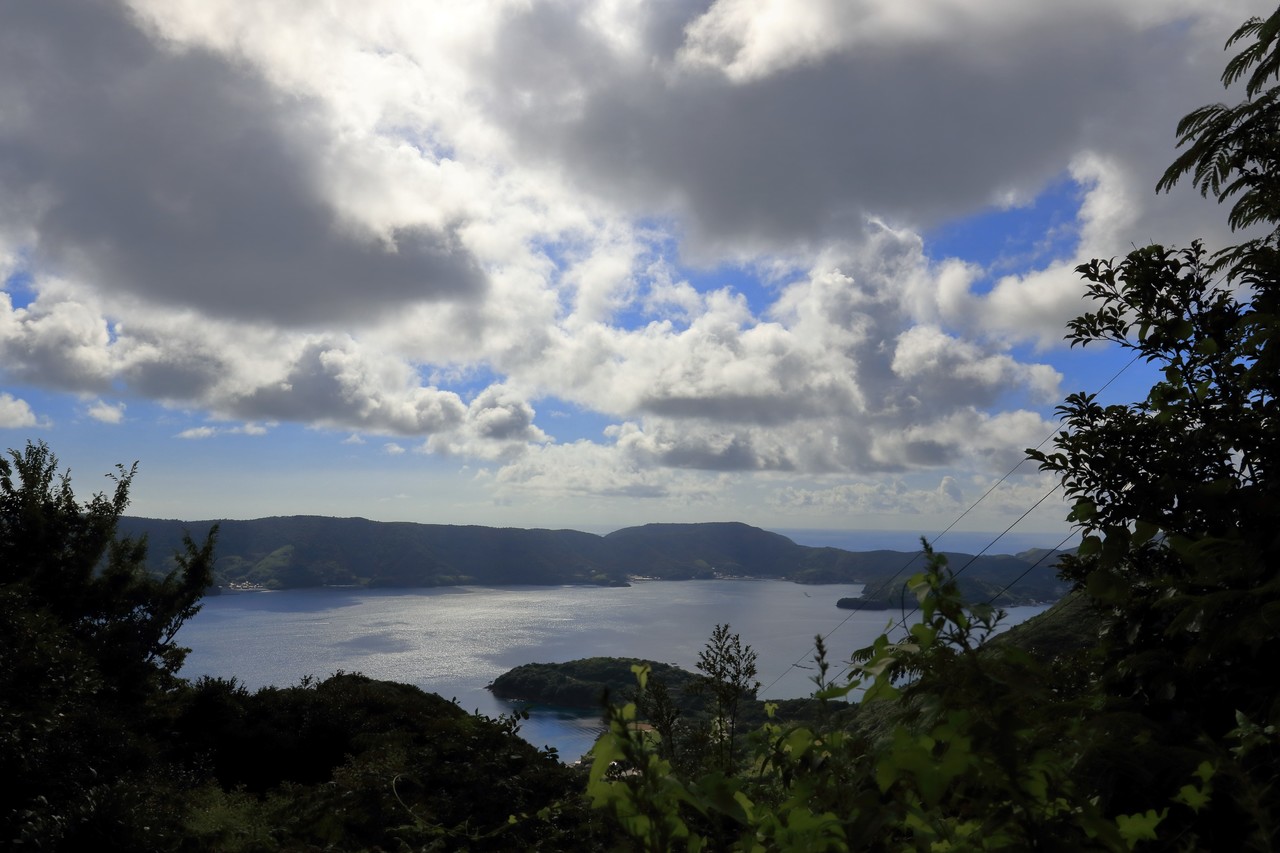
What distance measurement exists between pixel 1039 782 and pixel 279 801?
606 cm

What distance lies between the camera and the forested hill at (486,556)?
447ft

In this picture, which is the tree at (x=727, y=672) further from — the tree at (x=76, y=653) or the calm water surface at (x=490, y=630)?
the calm water surface at (x=490, y=630)

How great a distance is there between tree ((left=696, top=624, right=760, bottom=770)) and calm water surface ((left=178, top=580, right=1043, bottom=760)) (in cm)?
2224

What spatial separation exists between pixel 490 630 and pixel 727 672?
84110 mm

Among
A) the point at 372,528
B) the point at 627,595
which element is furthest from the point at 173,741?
the point at 372,528

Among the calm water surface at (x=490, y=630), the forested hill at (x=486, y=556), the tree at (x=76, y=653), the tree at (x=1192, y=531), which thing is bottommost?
the calm water surface at (x=490, y=630)

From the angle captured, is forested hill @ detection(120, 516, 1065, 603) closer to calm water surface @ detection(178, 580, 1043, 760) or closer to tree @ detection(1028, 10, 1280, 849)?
calm water surface @ detection(178, 580, 1043, 760)

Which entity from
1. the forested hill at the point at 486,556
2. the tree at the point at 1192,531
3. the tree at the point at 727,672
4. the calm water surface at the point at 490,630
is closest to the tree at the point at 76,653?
the tree at the point at 727,672

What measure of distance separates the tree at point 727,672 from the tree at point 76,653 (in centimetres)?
366

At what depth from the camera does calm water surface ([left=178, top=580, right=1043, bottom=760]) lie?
51188 millimetres

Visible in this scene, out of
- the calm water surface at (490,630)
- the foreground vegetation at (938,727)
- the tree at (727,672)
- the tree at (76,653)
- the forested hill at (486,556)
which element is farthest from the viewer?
the forested hill at (486,556)

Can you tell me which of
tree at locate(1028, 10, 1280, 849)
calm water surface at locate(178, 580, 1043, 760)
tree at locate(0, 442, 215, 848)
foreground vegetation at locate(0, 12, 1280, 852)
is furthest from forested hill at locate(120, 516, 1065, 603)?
tree at locate(1028, 10, 1280, 849)

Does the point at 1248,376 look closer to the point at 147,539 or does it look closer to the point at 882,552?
the point at 147,539

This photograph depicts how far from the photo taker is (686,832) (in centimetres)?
99
